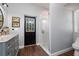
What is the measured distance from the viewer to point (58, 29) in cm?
289

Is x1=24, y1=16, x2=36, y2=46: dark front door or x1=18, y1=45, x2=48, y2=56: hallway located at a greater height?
x1=24, y1=16, x2=36, y2=46: dark front door

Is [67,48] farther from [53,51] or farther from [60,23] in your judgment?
[60,23]

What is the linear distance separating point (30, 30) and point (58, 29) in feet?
4.54

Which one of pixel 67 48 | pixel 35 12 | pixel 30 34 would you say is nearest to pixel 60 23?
pixel 67 48

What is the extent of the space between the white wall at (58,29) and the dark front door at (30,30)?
0.84 m

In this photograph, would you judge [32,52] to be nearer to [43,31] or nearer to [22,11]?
[43,31]

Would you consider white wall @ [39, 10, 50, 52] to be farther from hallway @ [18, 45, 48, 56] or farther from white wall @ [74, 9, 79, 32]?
white wall @ [74, 9, 79, 32]

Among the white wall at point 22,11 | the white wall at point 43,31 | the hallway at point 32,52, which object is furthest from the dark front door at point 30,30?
the hallway at point 32,52

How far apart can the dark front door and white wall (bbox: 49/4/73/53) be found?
84 cm

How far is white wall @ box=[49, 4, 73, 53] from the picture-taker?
2.74 meters

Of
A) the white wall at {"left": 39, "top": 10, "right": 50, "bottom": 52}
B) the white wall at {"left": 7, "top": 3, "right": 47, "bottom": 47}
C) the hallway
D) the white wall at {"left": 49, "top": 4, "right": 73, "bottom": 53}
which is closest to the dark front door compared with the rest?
the white wall at {"left": 7, "top": 3, "right": 47, "bottom": 47}

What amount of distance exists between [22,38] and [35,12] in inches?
46.0

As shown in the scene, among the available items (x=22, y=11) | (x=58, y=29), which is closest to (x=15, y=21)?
(x=22, y=11)

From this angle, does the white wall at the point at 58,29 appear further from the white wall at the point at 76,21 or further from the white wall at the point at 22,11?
the white wall at the point at 22,11
